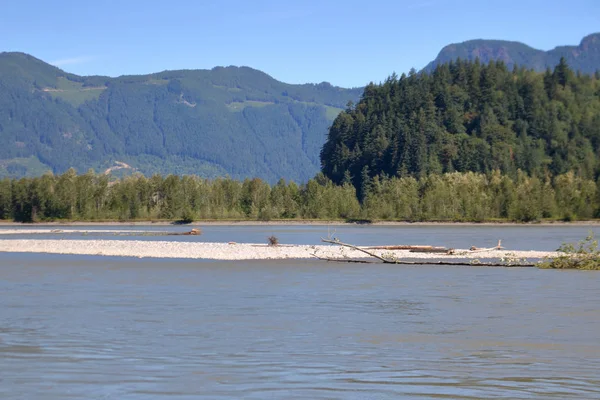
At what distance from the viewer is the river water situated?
18781 millimetres

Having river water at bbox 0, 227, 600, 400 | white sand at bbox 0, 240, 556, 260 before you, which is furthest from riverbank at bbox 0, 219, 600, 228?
river water at bbox 0, 227, 600, 400

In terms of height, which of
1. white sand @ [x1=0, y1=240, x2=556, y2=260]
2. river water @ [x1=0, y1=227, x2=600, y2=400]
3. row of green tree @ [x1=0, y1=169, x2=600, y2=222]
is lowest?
river water @ [x1=0, y1=227, x2=600, y2=400]

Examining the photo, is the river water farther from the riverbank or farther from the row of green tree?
the row of green tree

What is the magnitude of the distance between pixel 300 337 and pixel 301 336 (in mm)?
206

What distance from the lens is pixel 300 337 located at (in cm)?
2591

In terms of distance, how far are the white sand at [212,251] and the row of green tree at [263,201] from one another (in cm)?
9241

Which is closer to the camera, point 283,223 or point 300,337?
point 300,337

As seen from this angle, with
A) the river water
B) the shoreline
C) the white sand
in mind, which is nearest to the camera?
the river water

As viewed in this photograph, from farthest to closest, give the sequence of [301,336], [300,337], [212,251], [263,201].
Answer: [263,201] < [212,251] < [301,336] < [300,337]

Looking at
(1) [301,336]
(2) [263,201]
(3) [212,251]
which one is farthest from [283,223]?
(1) [301,336]

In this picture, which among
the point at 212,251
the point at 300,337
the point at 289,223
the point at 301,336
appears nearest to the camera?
the point at 300,337

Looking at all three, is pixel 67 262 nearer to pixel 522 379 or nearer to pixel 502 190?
pixel 522 379

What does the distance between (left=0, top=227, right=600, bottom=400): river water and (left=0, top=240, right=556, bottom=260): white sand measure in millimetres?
13265

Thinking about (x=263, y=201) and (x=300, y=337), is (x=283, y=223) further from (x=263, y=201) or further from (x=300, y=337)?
(x=300, y=337)
